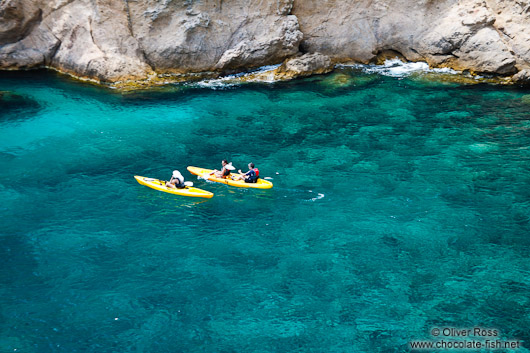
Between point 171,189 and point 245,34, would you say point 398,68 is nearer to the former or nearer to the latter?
point 245,34

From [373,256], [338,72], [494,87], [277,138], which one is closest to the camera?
[373,256]

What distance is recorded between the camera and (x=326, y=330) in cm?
1448

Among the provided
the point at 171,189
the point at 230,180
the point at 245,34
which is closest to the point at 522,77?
the point at 245,34

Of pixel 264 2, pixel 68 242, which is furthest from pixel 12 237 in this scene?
pixel 264 2

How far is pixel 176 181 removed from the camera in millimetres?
20609

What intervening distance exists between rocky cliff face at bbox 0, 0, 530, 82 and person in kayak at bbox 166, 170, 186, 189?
11.4m

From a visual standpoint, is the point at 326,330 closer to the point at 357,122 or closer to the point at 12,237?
the point at 12,237

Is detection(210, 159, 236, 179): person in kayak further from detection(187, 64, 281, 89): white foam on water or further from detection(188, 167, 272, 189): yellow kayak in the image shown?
detection(187, 64, 281, 89): white foam on water

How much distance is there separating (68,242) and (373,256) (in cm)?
1022

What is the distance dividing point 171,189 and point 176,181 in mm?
404

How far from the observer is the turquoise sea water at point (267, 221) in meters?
14.7

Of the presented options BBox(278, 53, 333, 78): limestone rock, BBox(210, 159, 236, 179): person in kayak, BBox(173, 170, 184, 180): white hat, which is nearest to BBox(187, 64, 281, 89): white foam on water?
BBox(278, 53, 333, 78): limestone rock

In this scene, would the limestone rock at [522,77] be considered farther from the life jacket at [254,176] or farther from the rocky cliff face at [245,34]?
the life jacket at [254,176]

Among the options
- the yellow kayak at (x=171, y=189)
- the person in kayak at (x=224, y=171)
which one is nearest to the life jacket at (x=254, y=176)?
the person in kayak at (x=224, y=171)
